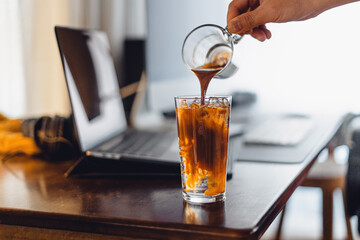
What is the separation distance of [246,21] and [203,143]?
0.30m

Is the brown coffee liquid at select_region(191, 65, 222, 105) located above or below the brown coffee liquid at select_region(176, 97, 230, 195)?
above

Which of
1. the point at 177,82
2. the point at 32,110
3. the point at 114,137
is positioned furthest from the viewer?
the point at 32,110

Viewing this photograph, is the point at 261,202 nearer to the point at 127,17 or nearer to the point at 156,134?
the point at 156,134

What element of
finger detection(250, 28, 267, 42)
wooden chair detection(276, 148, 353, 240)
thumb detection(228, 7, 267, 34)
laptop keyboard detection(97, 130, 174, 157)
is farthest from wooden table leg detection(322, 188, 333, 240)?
thumb detection(228, 7, 267, 34)

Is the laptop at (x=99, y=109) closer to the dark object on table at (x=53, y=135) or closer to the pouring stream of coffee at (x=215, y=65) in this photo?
the dark object on table at (x=53, y=135)

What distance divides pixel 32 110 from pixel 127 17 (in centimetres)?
93

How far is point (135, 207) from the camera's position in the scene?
0.73m

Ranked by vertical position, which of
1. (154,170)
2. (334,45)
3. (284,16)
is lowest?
(154,170)

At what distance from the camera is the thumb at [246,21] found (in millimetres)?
878

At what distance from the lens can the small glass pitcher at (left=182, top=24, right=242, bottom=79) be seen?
33.7 inches

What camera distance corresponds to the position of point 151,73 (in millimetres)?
1962

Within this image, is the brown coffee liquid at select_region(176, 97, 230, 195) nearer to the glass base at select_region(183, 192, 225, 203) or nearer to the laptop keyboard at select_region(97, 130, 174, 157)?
the glass base at select_region(183, 192, 225, 203)

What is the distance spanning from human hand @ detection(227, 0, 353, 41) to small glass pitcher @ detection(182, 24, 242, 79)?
1.4 inches

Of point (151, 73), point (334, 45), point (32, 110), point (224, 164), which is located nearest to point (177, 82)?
point (151, 73)
